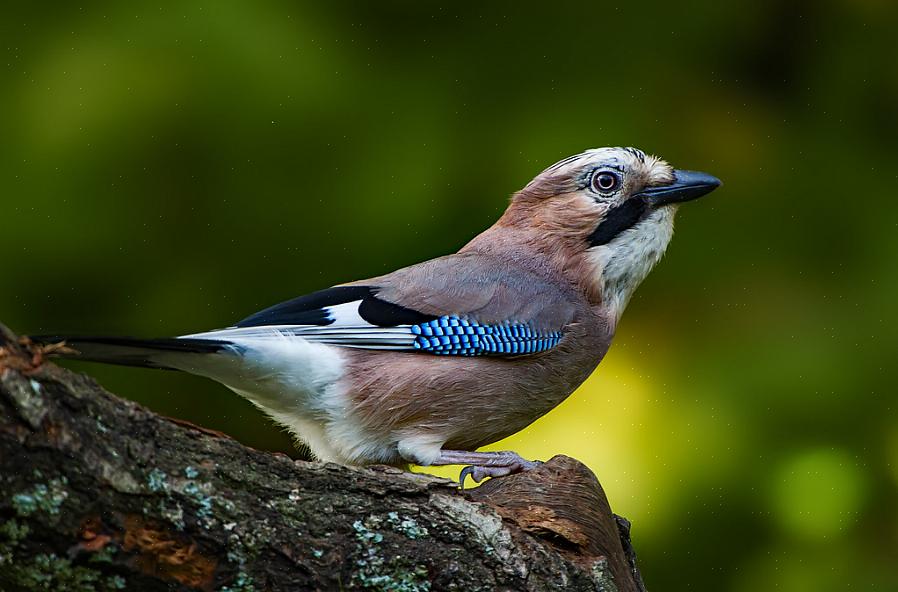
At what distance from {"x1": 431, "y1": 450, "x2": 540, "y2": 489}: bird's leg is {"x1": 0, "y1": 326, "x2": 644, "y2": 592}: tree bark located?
0.53 metres

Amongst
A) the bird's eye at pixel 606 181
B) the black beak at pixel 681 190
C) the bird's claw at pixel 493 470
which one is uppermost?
the bird's eye at pixel 606 181

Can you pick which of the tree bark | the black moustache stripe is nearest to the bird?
the black moustache stripe

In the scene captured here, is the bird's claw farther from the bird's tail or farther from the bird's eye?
the bird's eye

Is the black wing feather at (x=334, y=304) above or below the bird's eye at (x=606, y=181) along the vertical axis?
below

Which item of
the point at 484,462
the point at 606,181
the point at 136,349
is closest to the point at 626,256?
the point at 606,181

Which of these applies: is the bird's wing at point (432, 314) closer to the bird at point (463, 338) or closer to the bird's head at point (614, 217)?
the bird at point (463, 338)

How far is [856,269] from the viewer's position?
4223mm

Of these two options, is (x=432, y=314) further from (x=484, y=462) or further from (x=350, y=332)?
(x=484, y=462)

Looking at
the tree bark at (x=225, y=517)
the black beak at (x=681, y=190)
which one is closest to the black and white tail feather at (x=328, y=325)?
the tree bark at (x=225, y=517)

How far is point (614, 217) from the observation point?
386 cm

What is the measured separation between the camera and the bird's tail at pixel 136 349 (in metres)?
2.15

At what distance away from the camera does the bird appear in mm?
3234

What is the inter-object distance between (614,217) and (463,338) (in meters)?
0.82

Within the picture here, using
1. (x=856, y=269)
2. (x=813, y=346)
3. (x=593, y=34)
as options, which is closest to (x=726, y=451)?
(x=813, y=346)
